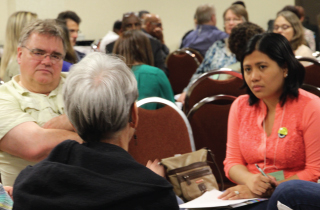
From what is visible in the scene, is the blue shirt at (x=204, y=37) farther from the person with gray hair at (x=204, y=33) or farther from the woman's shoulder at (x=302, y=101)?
the woman's shoulder at (x=302, y=101)

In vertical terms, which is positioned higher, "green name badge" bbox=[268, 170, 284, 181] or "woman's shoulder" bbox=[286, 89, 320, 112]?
"woman's shoulder" bbox=[286, 89, 320, 112]

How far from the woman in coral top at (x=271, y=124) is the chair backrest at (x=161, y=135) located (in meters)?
0.26

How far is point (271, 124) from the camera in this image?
7.24 feet

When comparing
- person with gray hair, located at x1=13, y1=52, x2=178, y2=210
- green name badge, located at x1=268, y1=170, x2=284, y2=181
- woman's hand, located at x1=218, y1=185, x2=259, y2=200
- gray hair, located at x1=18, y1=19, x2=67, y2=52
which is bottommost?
woman's hand, located at x1=218, y1=185, x2=259, y2=200

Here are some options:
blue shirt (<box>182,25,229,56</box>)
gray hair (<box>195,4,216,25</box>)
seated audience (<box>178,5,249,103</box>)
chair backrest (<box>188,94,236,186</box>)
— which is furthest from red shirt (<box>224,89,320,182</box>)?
gray hair (<box>195,4,216,25</box>)

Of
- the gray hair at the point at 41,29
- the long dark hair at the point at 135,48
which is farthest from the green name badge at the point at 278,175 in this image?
the long dark hair at the point at 135,48

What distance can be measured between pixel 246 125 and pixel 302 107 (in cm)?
31

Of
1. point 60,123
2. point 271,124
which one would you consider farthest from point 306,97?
point 60,123

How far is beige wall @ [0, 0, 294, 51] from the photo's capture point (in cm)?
885

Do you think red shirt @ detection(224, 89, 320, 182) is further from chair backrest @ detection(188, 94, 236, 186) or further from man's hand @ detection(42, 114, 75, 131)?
man's hand @ detection(42, 114, 75, 131)

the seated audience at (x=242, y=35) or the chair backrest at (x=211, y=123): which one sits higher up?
the seated audience at (x=242, y=35)

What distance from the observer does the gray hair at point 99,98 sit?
4.08ft

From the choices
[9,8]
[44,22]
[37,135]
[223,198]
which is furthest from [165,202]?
[9,8]

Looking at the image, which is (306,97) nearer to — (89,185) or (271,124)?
(271,124)
